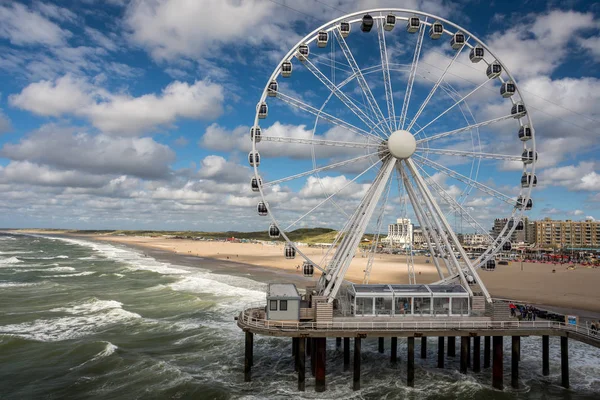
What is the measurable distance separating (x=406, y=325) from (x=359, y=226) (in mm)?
5603

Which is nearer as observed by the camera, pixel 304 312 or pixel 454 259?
pixel 304 312

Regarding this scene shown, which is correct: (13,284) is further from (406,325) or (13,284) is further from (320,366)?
(406,325)

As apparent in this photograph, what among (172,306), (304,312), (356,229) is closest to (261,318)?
(304,312)

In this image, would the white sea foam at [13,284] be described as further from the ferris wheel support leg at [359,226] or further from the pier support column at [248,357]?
the ferris wheel support leg at [359,226]

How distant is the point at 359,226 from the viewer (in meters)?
24.3

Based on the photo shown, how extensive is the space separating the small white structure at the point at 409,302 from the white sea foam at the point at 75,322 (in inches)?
655

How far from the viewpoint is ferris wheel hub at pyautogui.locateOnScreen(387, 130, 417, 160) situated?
81.8 ft

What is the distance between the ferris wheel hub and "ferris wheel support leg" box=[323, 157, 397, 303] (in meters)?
0.49

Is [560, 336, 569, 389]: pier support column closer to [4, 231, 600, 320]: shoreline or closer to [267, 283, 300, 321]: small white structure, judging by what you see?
[267, 283, 300, 321]: small white structure

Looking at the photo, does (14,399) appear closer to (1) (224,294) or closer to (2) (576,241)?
(1) (224,294)

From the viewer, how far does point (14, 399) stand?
2155cm

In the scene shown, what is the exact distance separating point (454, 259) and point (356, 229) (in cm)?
549

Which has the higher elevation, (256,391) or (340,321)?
(340,321)

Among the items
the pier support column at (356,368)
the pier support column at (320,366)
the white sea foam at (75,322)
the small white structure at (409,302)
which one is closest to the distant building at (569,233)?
the small white structure at (409,302)
